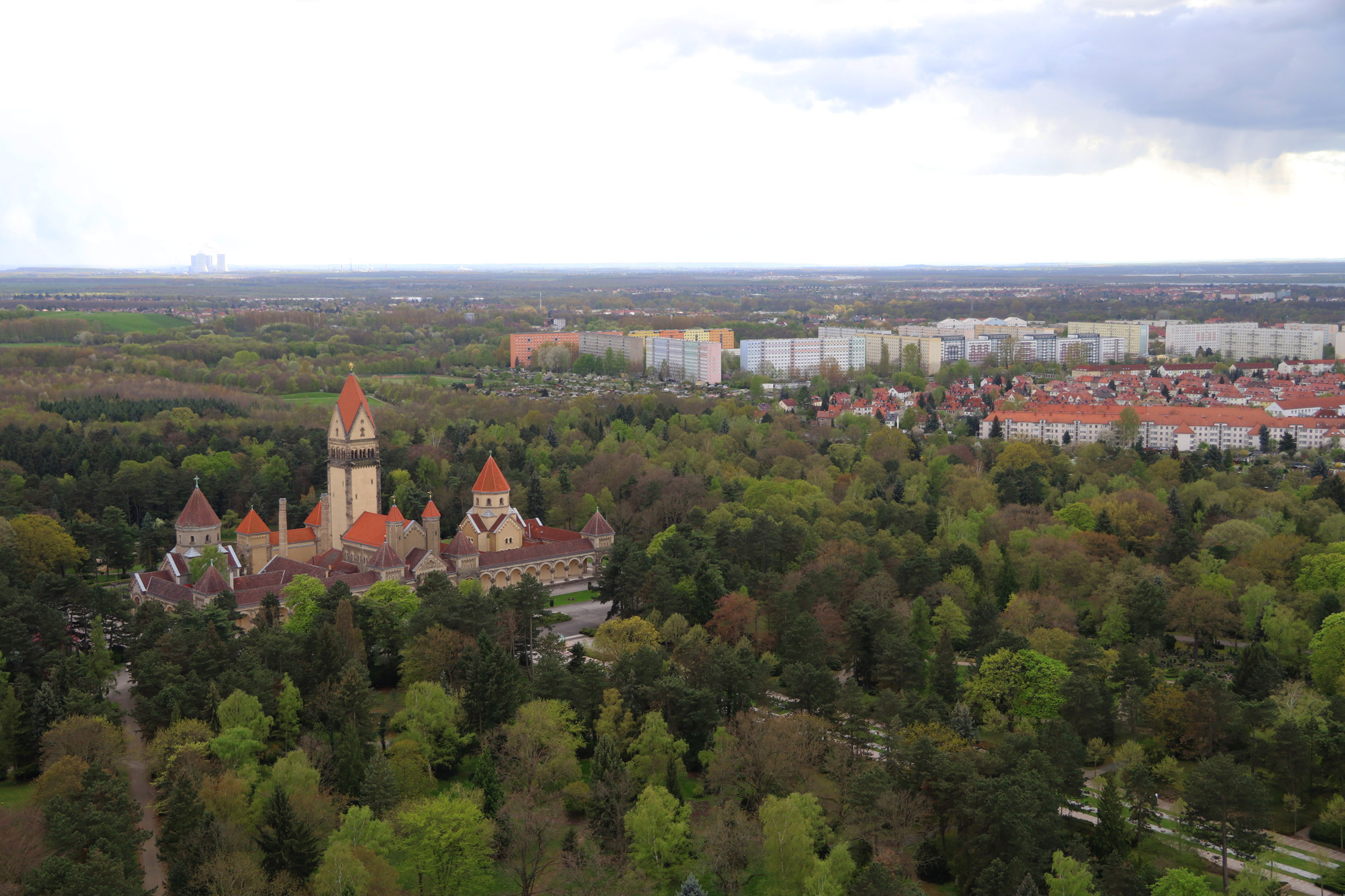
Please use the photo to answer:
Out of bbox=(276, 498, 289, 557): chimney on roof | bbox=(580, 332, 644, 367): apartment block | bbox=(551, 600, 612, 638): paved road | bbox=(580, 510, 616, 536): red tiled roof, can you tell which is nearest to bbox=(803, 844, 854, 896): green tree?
bbox=(551, 600, 612, 638): paved road

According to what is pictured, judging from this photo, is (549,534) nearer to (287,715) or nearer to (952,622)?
(952,622)

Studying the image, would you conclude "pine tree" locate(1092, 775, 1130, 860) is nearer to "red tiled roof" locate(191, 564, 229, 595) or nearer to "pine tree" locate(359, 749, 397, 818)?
"pine tree" locate(359, 749, 397, 818)

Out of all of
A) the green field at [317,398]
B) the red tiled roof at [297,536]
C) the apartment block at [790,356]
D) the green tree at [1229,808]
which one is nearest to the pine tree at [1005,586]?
the green tree at [1229,808]

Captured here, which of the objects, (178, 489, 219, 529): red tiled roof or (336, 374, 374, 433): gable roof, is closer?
(178, 489, 219, 529): red tiled roof

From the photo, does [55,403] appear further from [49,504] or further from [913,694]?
[913,694]

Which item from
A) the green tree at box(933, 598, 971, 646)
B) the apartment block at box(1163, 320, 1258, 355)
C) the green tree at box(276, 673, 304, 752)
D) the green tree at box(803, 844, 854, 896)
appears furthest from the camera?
the apartment block at box(1163, 320, 1258, 355)

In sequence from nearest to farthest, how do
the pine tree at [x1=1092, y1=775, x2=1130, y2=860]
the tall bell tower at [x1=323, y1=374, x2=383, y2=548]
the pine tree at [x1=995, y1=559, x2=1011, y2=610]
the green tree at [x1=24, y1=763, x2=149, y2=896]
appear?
1. the green tree at [x1=24, y1=763, x2=149, y2=896]
2. the pine tree at [x1=1092, y1=775, x2=1130, y2=860]
3. the pine tree at [x1=995, y1=559, x2=1011, y2=610]
4. the tall bell tower at [x1=323, y1=374, x2=383, y2=548]

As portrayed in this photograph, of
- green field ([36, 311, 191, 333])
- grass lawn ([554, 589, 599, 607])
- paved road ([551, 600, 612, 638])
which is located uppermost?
green field ([36, 311, 191, 333])

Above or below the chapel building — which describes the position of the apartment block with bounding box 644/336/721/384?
above
